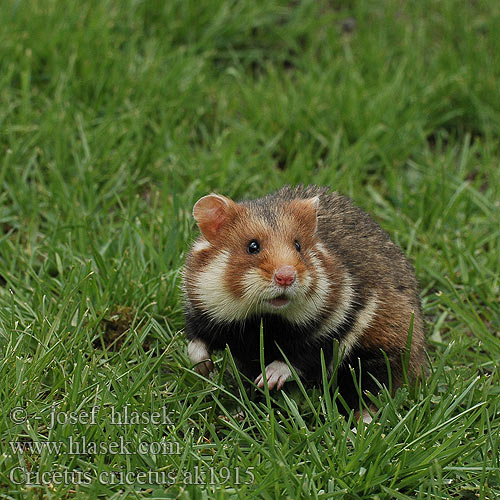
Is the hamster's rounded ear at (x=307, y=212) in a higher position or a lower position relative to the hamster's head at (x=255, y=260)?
higher

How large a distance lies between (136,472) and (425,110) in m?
4.56

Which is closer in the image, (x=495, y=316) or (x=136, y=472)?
(x=136, y=472)

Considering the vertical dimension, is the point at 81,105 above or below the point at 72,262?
above

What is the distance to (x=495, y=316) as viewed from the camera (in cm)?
530

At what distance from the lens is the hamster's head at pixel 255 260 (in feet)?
12.5

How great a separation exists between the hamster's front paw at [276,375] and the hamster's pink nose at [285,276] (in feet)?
1.91

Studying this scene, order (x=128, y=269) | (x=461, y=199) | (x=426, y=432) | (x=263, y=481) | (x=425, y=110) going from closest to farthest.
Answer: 1. (x=263, y=481)
2. (x=426, y=432)
3. (x=128, y=269)
4. (x=461, y=199)
5. (x=425, y=110)

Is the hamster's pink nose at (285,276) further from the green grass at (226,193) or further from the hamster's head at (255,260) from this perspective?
the green grass at (226,193)

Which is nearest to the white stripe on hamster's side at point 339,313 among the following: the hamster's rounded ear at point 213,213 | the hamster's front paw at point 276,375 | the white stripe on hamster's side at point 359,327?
the white stripe on hamster's side at point 359,327

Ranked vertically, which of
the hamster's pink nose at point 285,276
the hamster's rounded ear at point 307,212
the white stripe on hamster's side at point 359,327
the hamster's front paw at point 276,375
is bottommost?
the hamster's front paw at point 276,375

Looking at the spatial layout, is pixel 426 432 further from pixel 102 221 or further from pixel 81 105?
pixel 81 105

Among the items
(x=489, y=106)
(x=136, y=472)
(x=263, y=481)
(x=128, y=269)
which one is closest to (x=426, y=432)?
(x=263, y=481)

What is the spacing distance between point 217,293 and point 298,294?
0.41m

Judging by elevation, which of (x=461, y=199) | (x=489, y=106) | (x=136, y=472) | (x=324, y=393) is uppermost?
(x=489, y=106)
